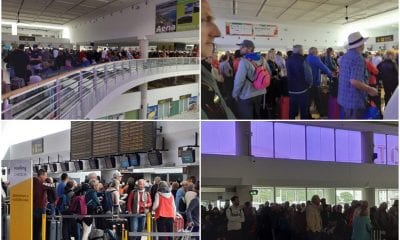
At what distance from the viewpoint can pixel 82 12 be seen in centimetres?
488

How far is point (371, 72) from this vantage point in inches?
191

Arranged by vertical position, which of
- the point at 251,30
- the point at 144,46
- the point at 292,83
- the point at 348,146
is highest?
the point at 251,30

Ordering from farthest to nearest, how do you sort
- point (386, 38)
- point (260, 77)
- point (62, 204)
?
point (62, 204) < point (260, 77) < point (386, 38)

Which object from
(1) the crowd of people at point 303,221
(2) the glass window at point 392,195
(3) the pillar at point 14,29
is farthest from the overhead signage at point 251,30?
(3) the pillar at point 14,29

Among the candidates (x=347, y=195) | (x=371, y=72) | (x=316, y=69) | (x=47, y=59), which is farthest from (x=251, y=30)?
(x=47, y=59)

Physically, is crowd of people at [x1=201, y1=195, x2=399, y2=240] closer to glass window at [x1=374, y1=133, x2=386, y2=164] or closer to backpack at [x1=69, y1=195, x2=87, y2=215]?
glass window at [x1=374, y1=133, x2=386, y2=164]

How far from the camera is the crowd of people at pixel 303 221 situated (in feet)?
16.0

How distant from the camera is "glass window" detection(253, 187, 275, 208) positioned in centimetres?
486

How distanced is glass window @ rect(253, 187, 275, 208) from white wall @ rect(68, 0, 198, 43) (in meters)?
1.45

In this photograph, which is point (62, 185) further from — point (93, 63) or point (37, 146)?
point (93, 63)

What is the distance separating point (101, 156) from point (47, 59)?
919mm

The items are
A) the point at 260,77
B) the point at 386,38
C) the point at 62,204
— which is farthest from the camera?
the point at 62,204

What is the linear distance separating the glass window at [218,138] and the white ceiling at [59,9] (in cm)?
121

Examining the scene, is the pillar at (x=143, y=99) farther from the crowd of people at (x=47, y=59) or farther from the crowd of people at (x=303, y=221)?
the crowd of people at (x=303, y=221)
